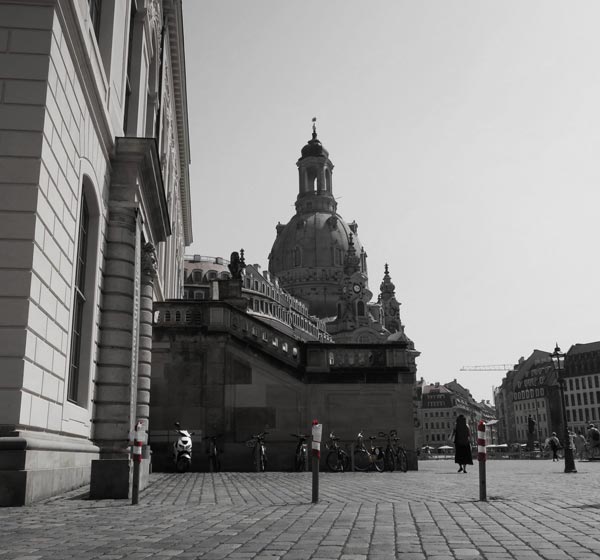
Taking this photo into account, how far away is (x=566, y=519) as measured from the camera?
8039 millimetres

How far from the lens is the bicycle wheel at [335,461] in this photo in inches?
850

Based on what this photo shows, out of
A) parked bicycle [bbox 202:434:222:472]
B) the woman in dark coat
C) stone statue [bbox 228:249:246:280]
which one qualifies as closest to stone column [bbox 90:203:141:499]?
parked bicycle [bbox 202:434:222:472]

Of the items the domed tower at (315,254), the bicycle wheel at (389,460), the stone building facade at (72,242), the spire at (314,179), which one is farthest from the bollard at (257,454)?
the spire at (314,179)

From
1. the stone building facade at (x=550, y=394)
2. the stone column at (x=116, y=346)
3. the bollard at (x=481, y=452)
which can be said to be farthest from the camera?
the stone building facade at (x=550, y=394)

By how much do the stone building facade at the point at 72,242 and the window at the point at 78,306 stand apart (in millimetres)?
30

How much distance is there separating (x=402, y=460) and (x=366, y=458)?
1115 millimetres

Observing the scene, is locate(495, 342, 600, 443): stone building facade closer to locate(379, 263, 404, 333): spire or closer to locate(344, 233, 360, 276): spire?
locate(379, 263, 404, 333): spire

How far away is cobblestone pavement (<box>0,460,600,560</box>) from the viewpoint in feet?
18.9

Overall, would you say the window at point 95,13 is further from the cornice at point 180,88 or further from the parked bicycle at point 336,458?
the cornice at point 180,88

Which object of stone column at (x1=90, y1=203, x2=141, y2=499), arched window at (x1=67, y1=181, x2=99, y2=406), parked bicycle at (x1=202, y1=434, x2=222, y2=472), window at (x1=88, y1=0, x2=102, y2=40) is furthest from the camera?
parked bicycle at (x1=202, y1=434, x2=222, y2=472)

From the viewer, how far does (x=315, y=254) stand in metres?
153

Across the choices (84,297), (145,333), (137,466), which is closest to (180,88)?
(145,333)

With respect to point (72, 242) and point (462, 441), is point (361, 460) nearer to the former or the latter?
point (462, 441)

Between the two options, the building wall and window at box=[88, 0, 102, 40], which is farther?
the building wall
